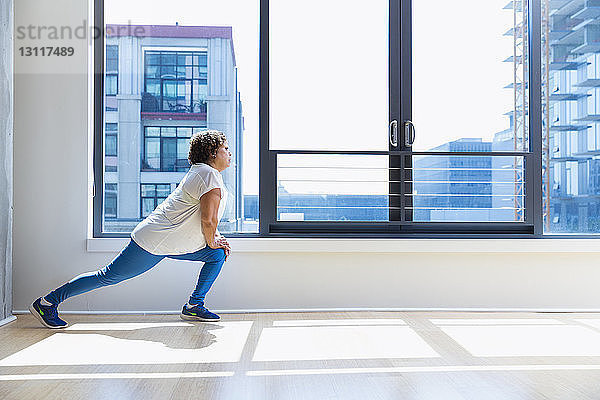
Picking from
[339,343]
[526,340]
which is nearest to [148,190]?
[339,343]

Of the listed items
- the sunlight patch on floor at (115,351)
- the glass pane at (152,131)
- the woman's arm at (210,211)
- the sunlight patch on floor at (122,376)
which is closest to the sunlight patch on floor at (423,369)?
the sunlight patch on floor at (122,376)

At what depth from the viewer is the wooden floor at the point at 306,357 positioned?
2.29 metres

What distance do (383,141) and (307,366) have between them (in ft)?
6.38

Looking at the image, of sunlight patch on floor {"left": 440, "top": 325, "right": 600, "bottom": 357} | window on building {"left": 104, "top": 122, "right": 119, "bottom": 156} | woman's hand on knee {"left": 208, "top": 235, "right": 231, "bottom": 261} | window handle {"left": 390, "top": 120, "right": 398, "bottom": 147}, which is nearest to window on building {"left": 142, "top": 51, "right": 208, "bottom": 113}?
window on building {"left": 104, "top": 122, "right": 119, "bottom": 156}

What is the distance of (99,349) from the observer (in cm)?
296

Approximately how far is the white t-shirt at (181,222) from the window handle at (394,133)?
1198 mm

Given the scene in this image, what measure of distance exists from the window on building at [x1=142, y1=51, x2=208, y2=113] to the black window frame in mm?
289

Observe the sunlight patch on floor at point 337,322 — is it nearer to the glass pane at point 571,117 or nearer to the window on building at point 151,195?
the window on building at point 151,195

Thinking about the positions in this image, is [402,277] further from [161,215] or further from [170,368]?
[170,368]

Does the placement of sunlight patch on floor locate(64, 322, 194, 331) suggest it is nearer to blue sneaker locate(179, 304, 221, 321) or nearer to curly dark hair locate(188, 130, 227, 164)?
blue sneaker locate(179, 304, 221, 321)

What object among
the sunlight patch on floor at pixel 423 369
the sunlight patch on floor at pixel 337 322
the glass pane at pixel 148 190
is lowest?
the sunlight patch on floor at pixel 337 322

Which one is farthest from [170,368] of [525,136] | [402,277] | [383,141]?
[525,136]

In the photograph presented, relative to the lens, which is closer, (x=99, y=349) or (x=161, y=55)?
(x=99, y=349)

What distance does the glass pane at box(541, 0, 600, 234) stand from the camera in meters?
4.30
